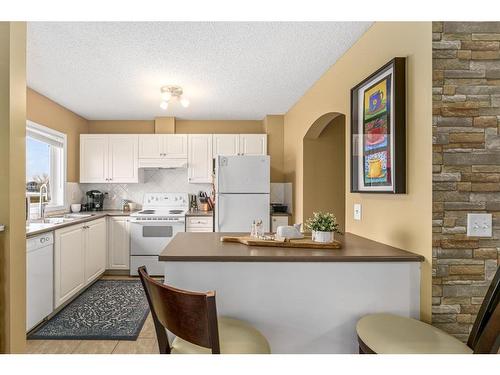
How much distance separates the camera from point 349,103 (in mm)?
2488

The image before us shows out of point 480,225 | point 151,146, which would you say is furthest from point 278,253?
point 151,146

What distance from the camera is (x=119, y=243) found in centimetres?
446

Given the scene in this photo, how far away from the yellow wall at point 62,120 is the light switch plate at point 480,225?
13.8 ft

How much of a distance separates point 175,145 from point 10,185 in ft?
9.68

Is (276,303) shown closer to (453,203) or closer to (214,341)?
(214,341)

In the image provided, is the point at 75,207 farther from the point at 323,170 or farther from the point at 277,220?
the point at 323,170

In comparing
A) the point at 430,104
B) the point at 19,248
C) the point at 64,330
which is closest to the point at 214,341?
the point at 430,104

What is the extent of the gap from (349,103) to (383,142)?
2.24ft

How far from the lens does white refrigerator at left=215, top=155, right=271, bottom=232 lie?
3.94m

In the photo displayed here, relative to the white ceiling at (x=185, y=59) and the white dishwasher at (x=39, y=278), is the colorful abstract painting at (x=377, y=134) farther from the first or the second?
the white dishwasher at (x=39, y=278)

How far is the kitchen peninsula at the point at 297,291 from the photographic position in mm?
1681

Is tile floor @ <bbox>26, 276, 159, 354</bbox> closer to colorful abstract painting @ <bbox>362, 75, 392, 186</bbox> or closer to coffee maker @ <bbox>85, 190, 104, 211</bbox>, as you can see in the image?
colorful abstract painting @ <bbox>362, 75, 392, 186</bbox>

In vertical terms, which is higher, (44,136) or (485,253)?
(44,136)

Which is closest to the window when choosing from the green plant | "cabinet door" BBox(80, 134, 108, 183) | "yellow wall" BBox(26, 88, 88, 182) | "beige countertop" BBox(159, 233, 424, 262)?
"yellow wall" BBox(26, 88, 88, 182)
